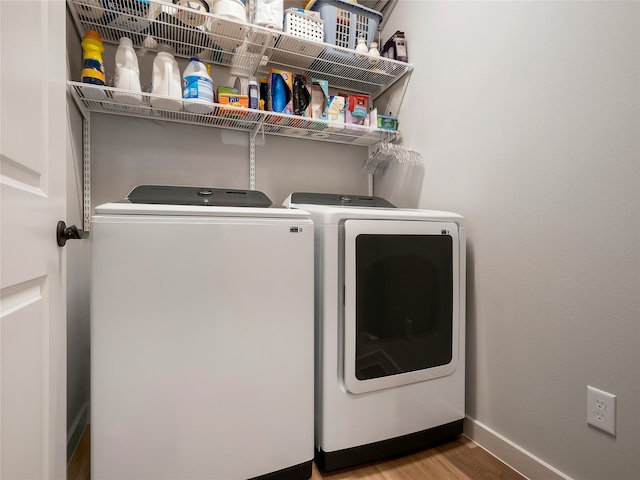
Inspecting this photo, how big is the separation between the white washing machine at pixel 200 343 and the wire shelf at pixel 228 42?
919mm

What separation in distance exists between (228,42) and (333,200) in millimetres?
917

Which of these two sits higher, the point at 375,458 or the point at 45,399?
the point at 45,399

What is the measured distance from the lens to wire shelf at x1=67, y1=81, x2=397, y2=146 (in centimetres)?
136

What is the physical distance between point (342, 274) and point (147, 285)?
0.65 m

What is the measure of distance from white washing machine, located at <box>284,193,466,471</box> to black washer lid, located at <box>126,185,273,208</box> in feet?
0.88

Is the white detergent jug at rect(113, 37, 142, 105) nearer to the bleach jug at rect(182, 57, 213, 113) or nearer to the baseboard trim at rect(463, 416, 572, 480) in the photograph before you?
the bleach jug at rect(182, 57, 213, 113)

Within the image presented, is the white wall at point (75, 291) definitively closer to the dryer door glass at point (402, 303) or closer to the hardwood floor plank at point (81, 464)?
the hardwood floor plank at point (81, 464)

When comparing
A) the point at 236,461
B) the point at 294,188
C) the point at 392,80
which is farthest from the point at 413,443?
the point at 392,80

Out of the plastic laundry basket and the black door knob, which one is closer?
the black door knob

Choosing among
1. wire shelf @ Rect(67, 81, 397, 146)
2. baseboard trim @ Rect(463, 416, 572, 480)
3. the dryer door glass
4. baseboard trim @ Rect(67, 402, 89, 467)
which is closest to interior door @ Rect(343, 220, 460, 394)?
the dryer door glass

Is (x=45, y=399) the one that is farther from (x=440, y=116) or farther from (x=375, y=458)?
(x=440, y=116)

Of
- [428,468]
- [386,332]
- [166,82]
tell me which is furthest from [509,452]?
[166,82]

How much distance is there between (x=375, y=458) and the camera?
49.4 inches

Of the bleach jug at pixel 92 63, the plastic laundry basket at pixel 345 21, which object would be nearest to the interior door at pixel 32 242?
the bleach jug at pixel 92 63
